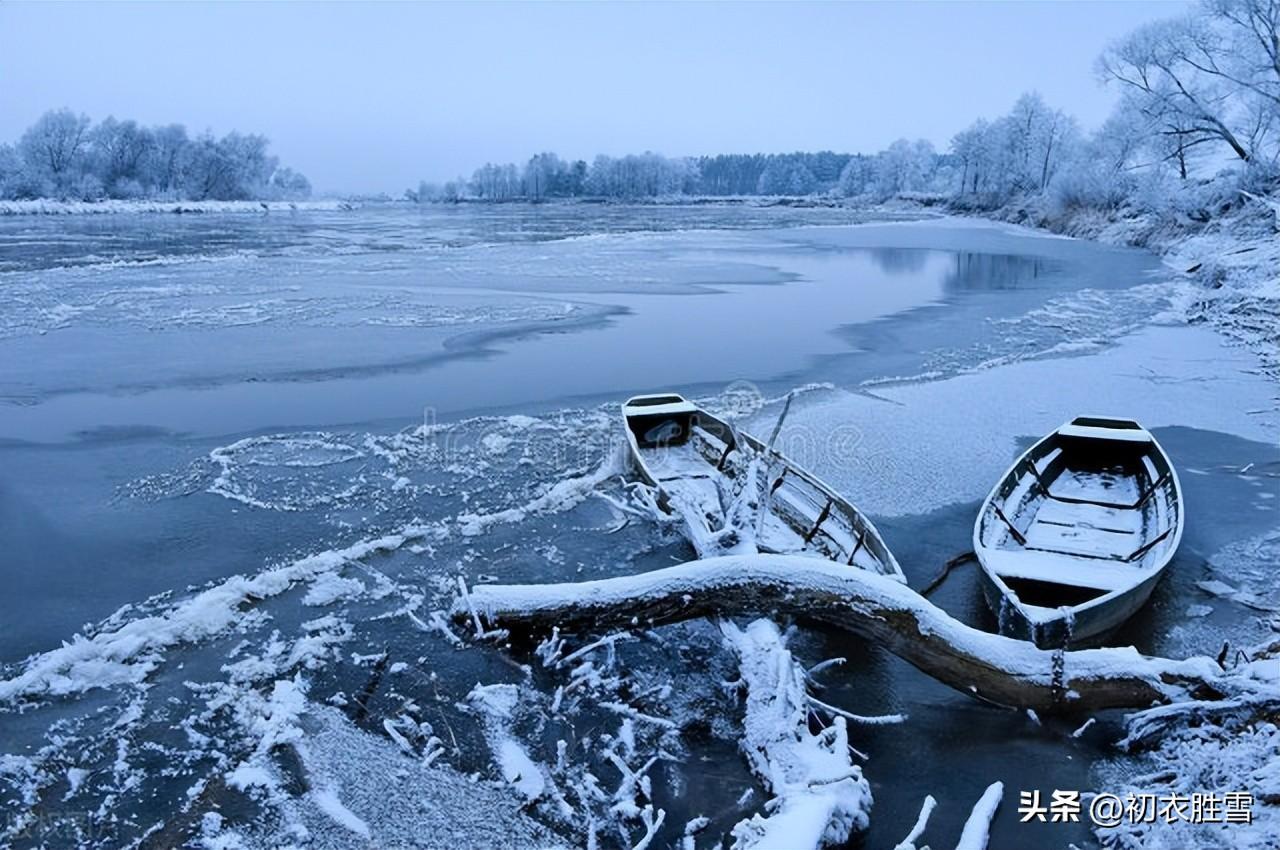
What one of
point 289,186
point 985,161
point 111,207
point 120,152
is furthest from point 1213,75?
point 289,186

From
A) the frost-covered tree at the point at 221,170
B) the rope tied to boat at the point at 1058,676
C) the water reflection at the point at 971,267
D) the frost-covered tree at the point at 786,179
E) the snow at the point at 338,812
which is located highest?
the frost-covered tree at the point at 786,179

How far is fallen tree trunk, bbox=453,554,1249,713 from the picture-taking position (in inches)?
211

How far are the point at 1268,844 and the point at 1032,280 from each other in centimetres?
2865

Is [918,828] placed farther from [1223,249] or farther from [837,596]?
[1223,249]

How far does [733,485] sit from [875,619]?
3277 mm

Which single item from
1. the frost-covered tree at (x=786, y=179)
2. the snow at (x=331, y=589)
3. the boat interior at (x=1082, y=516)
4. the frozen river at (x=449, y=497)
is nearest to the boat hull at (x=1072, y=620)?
the boat interior at (x=1082, y=516)

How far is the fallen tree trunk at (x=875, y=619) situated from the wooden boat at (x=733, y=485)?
957 mm

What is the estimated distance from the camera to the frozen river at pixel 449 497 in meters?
5.32

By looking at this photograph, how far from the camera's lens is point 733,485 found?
29.3ft

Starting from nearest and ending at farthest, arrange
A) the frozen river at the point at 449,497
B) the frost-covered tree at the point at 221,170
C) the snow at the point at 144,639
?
the frozen river at the point at 449,497, the snow at the point at 144,639, the frost-covered tree at the point at 221,170

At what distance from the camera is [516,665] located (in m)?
6.27

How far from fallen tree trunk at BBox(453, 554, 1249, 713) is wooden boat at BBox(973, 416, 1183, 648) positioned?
49cm

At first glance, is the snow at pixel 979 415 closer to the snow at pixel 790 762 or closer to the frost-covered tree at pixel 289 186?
the snow at pixel 790 762

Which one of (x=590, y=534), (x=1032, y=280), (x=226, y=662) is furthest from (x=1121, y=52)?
(x=226, y=662)
